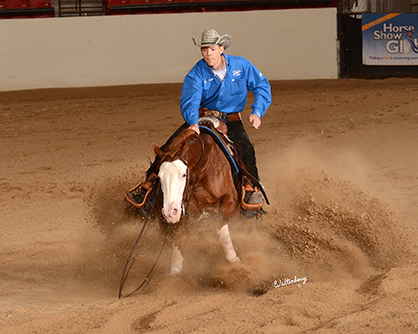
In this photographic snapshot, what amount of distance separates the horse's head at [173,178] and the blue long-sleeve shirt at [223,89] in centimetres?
56

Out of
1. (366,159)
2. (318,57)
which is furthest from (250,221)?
(318,57)

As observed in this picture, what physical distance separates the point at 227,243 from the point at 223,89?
139 cm

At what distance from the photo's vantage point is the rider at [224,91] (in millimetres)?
4047

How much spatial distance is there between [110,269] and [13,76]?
9.48 meters

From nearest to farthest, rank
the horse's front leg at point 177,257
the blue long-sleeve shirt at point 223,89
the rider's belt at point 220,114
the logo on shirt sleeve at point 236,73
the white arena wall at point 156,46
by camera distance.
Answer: the horse's front leg at point 177,257
the blue long-sleeve shirt at point 223,89
the logo on shirt sleeve at point 236,73
the rider's belt at point 220,114
the white arena wall at point 156,46

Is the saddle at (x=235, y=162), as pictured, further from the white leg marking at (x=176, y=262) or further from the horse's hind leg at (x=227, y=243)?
the white leg marking at (x=176, y=262)

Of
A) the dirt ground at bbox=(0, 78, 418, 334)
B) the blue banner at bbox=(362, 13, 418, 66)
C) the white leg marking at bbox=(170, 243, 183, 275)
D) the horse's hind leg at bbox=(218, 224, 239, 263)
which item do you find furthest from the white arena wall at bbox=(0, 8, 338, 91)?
the white leg marking at bbox=(170, 243, 183, 275)

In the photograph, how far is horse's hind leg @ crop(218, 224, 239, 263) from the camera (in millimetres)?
4230

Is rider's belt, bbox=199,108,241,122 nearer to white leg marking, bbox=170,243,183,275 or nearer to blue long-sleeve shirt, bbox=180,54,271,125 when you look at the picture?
blue long-sleeve shirt, bbox=180,54,271,125

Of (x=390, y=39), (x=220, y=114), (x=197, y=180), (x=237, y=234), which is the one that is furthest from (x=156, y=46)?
(x=197, y=180)

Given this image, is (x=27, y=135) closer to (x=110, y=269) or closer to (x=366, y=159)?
(x=110, y=269)

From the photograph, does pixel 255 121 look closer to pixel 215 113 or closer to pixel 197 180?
pixel 215 113

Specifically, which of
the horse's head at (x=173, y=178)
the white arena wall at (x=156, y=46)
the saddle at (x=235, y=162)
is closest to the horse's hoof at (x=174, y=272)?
the saddle at (x=235, y=162)

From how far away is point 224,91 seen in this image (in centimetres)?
431
